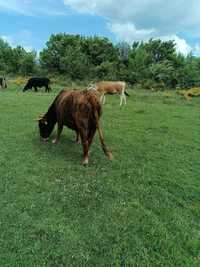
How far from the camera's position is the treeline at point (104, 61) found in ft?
119

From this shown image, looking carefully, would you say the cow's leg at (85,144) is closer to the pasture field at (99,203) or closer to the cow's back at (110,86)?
the pasture field at (99,203)

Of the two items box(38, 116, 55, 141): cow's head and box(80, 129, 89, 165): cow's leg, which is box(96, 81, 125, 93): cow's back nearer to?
box(38, 116, 55, 141): cow's head

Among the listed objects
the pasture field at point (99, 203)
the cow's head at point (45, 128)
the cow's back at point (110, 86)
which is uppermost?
the cow's back at point (110, 86)

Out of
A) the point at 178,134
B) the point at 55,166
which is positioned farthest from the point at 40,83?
the point at 55,166

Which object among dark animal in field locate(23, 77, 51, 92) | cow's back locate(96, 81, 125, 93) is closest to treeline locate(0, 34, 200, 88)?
dark animal in field locate(23, 77, 51, 92)

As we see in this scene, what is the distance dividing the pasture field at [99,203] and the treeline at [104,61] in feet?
89.5

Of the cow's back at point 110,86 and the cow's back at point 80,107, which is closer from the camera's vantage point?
the cow's back at point 80,107

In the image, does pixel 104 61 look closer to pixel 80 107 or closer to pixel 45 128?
pixel 45 128

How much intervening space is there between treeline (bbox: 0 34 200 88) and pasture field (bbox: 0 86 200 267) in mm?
27294

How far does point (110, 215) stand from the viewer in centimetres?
411

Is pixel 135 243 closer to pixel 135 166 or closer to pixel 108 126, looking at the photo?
pixel 135 166

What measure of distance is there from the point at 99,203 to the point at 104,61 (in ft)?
122

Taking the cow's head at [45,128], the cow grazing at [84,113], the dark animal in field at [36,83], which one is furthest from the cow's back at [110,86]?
the cow grazing at [84,113]

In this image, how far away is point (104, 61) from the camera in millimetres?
40219
